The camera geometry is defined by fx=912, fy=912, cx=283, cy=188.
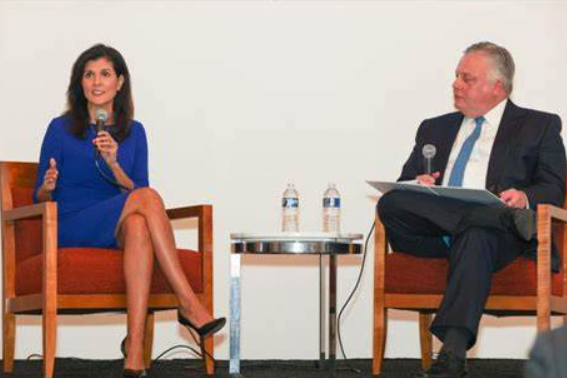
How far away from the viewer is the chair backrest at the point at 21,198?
11.1ft

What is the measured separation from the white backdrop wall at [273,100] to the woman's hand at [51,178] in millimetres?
1082

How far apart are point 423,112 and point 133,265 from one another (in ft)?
6.36

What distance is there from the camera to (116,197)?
3.29 m

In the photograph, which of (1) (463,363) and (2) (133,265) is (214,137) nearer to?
(2) (133,265)

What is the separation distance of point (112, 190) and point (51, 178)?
0.37m

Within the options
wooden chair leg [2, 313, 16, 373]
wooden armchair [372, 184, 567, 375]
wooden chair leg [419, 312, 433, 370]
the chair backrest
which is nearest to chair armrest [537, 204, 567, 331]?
wooden armchair [372, 184, 567, 375]

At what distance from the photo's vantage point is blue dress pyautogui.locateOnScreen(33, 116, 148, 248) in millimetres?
3357

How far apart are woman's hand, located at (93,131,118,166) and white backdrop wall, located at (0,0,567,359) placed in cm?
104

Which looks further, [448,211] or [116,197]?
[116,197]

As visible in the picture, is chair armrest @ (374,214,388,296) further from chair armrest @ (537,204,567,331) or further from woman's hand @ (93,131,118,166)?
woman's hand @ (93,131,118,166)

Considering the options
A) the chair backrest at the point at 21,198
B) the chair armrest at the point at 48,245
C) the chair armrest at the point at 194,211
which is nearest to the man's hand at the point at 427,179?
the chair armrest at the point at 194,211

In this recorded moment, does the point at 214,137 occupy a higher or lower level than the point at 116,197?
higher

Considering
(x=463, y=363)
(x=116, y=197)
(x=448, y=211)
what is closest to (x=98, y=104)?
(x=116, y=197)

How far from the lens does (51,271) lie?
9.84 ft
